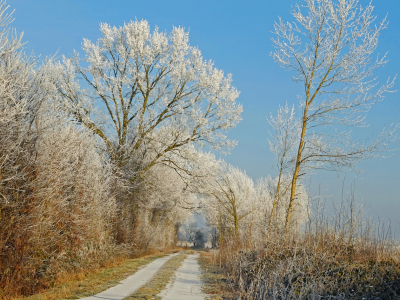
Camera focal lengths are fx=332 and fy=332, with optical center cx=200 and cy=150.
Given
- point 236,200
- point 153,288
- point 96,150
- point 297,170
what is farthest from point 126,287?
point 236,200

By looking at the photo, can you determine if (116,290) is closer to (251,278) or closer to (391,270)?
(251,278)

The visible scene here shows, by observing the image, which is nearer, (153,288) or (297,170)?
(153,288)

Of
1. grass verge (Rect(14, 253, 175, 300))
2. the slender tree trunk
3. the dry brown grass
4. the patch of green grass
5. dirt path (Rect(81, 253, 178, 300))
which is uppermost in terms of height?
the slender tree trunk

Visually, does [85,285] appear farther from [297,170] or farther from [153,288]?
[297,170]

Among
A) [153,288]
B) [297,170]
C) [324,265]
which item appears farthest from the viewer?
[297,170]

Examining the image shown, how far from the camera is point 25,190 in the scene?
8859mm

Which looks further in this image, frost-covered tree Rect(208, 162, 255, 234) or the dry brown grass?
frost-covered tree Rect(208, 162, 255, 234)

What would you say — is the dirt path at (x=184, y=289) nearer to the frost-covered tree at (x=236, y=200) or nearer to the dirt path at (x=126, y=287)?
the dirt path at (x=126, y=287)

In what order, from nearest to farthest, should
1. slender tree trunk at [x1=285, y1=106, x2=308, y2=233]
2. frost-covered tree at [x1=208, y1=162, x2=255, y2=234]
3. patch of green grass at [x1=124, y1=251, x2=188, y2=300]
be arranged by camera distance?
patch of green grass at [x1=124, y1=251, x2=188, y2=300]
slender tree trunk at [x1=285, y1=106, x2=308, y2=233]
frost-covered tree at [x1=208, y1=162, x2=255, y2=234]

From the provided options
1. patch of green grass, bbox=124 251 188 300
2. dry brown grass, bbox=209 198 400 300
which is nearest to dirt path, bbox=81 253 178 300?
patch of green grass, bbox=124 251 188 300

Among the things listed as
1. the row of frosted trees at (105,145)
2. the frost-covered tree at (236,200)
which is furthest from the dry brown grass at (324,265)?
the frost-covered tree at (236,200)

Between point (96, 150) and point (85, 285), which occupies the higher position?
point (96, 150)

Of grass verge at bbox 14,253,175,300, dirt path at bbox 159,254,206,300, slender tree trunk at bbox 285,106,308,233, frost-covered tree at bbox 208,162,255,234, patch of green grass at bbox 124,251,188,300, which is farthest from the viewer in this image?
frost-covered tree at bbox 208,162,255,234

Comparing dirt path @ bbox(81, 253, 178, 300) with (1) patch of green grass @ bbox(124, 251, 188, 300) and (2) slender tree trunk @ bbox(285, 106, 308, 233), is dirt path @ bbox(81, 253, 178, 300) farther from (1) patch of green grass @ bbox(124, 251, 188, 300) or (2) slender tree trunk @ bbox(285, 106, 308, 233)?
(2) slender tree trunk @ bbox(285, 106, 308, 233)
